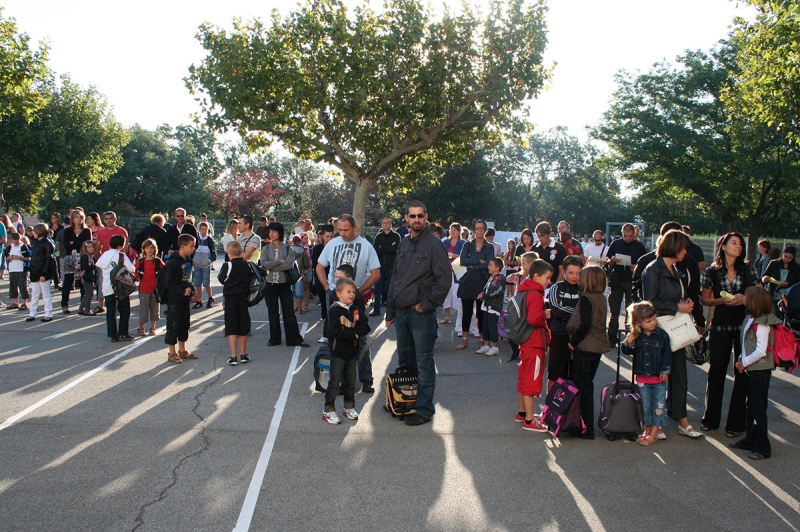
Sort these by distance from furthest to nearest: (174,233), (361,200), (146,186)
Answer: (146,186) < (361,200) < (174,233)

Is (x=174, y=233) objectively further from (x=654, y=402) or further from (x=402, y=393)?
(x=654, y=402)

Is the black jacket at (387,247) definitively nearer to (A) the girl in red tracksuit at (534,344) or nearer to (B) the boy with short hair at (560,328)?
(B) the boy with short hair at (560,328)

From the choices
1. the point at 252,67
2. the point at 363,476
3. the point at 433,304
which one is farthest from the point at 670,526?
the point at 252,67

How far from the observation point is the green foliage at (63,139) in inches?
1250

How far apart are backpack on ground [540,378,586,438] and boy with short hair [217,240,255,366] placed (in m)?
4.43

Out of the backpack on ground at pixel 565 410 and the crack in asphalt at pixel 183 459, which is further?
the backpack on ground at pixel 565 410

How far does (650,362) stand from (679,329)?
1.48 ft

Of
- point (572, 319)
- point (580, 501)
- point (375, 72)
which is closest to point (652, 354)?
point (572, 319)

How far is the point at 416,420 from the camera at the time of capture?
20.8 feet

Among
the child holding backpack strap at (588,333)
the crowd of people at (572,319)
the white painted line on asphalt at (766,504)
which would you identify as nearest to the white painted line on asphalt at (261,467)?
the crowd of people at (572,319)

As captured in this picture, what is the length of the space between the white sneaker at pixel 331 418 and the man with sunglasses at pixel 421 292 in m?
0.67

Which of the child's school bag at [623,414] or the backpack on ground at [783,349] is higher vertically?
the backpack on ground at [783,349]

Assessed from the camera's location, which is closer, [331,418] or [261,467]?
[261,467]

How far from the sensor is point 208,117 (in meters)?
21.5
